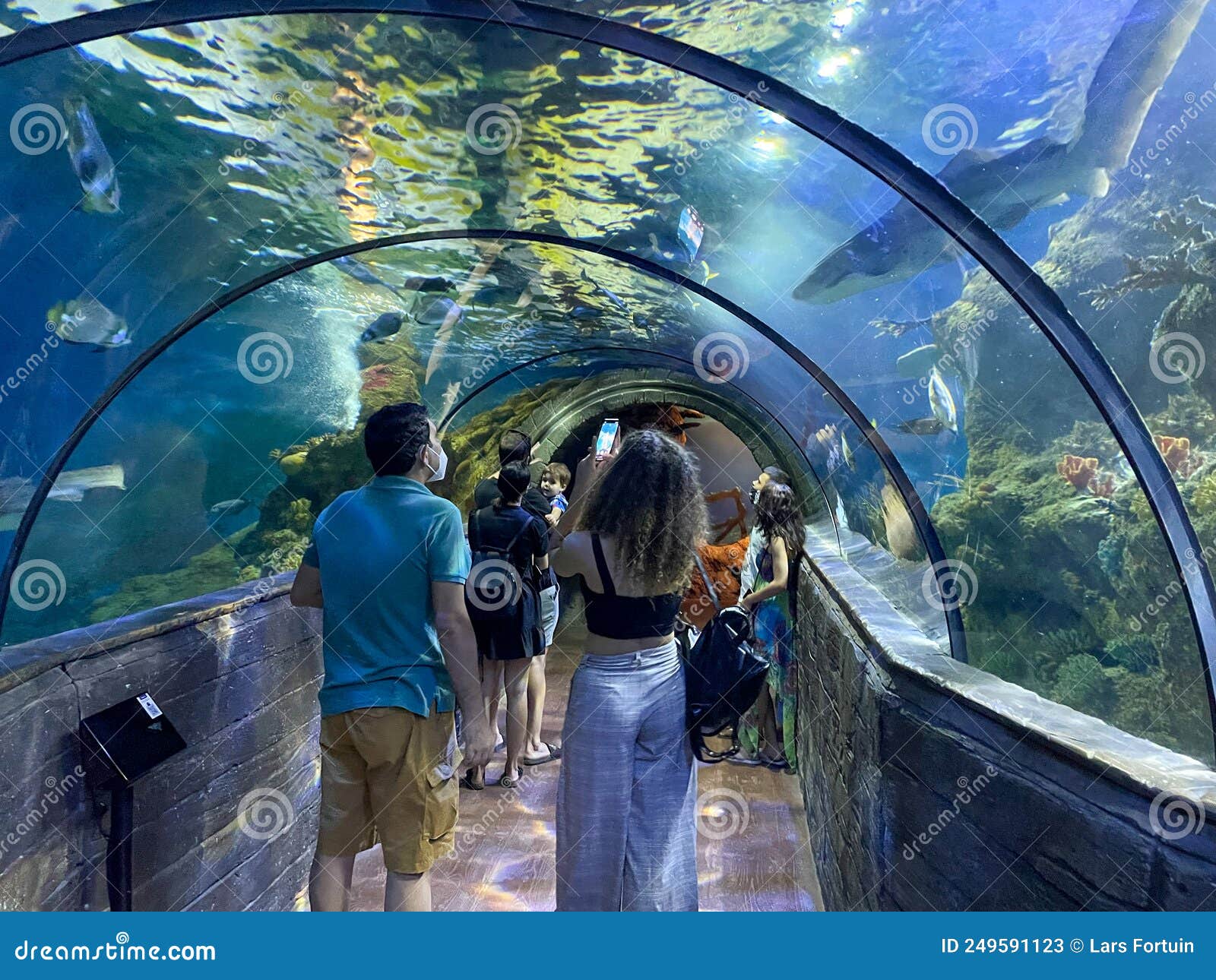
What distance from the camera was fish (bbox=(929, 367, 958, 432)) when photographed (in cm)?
511

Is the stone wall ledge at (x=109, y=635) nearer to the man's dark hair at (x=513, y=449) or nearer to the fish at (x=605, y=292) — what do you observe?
the man's dark hair at (x=513, y=449)

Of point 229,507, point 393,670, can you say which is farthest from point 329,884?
point 229,507

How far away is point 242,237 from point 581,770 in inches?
182

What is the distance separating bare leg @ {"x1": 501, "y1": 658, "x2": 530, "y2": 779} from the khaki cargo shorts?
239 centimetres

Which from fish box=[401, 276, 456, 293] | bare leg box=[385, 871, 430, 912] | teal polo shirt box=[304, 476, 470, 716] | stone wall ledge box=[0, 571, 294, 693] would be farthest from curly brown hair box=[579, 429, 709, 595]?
fish box=[401, 276, 456, 293]

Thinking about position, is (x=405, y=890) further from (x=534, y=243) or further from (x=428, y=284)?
(x=428, y=284)

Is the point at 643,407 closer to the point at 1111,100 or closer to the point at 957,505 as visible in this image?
the point at 957,505

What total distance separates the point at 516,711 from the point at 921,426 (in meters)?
3.45

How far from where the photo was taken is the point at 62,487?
546 centimetres

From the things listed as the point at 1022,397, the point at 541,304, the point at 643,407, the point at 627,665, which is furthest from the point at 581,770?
the point at 643,407

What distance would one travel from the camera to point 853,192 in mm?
4516

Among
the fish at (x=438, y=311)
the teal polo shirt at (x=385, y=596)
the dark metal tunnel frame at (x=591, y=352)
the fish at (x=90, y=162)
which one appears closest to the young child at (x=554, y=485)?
the fish at (x=438, y=311)

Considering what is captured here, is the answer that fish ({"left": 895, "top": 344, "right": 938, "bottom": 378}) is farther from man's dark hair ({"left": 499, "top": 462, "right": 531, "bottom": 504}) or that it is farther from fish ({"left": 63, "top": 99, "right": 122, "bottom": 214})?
fish ({"left": 63, "top": 99, "right": 122, "bottom": 214})

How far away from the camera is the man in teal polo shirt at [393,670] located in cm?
286
